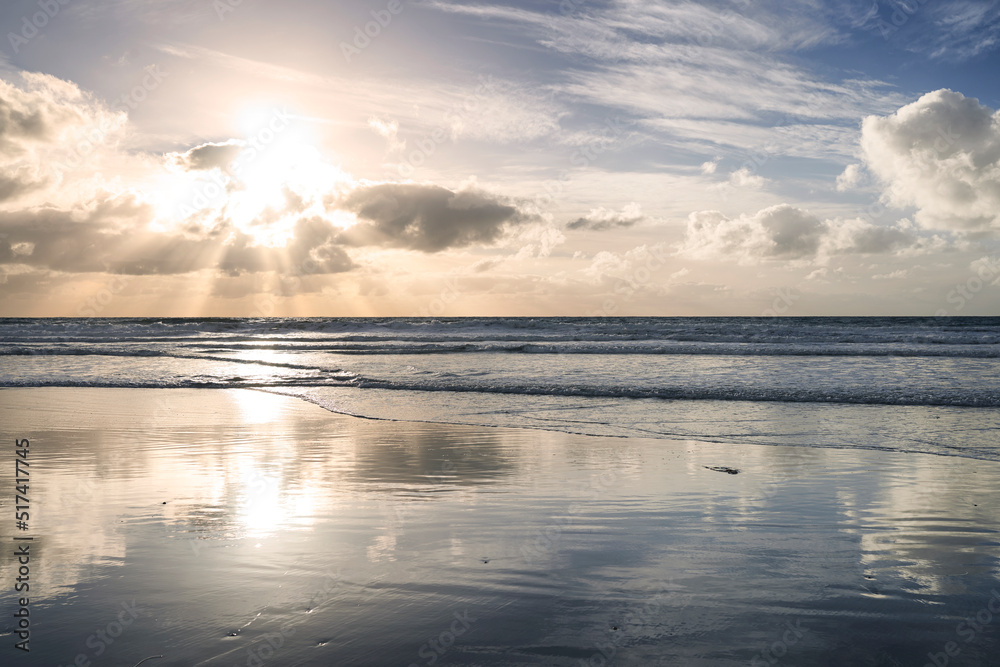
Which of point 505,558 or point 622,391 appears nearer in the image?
point 505,558

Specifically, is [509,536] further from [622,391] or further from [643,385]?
[643,385]

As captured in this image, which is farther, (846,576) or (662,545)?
(662,545)

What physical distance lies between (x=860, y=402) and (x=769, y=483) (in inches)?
369

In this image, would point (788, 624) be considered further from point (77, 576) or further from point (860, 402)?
point (860, 402)

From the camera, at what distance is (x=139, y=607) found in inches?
159

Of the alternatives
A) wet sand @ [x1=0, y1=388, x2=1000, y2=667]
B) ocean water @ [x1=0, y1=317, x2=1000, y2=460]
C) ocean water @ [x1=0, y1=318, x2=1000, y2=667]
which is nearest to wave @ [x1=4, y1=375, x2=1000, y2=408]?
ocean water @ [x1=0, y1=317, x2=1000, y2=460]

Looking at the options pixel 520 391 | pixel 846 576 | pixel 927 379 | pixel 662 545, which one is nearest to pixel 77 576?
pixel 662 545

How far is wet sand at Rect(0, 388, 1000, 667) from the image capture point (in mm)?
3609

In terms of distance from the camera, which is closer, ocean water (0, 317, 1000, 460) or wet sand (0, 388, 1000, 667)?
wet sand (0, 388, 1000, 667)

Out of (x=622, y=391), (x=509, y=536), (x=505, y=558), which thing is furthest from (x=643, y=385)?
(x=505, y=558)

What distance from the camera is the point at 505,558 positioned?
4.98m

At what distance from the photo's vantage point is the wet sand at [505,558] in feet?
11.8

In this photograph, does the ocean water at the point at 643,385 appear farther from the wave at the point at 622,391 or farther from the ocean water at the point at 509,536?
the ocean water at the point at 509,536

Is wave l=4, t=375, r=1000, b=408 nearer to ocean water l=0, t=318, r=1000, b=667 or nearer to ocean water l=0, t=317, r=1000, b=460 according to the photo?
ocean water l=0, t=317, r=1000, b=460
